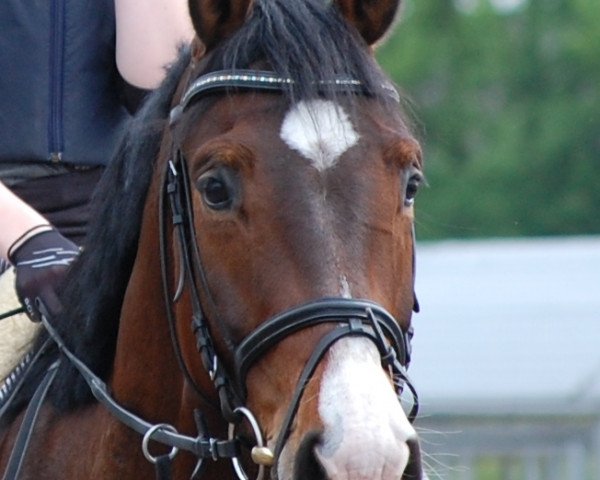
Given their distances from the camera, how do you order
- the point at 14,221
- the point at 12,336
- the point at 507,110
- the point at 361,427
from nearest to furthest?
the point at 361,427 < the point at 14,221 < the point at 12,336 < the point at 507,110

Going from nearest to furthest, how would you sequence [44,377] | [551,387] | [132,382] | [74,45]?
[132,382] < [44,377] < [74,45] < [551,387]

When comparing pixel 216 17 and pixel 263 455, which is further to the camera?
pixel 216 17

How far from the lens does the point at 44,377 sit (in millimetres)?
4668

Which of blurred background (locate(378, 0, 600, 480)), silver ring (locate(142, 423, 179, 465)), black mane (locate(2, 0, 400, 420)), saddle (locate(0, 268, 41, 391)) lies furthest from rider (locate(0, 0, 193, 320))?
blurred background (locate(378, 0, 600, 480))

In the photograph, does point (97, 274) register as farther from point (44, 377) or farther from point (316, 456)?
point (316, 456)

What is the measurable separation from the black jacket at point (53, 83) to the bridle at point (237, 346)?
87cm

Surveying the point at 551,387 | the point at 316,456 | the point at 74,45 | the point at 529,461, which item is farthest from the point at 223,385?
the point at 551,387

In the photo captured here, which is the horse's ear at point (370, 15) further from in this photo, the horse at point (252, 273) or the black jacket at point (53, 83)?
the black jacket at point (53, 83)

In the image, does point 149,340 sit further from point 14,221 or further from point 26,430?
point 14,221

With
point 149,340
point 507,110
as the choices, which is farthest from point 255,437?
point 507,110

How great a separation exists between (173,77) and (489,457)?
992 centimetres

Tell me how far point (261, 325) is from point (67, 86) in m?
1.63

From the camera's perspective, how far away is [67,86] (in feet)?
16.7

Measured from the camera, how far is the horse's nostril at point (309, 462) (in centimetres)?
349
